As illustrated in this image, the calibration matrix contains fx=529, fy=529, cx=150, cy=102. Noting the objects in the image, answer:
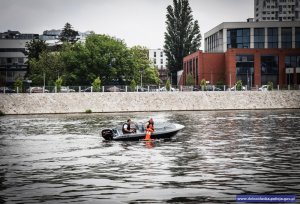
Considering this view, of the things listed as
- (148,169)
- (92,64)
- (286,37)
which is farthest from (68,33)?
(148,169)

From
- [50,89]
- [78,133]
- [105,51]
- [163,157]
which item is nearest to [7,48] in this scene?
[105,51]

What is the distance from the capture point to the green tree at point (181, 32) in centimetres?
12462

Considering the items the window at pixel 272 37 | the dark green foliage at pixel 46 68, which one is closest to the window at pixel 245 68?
the window at pixel 272 37

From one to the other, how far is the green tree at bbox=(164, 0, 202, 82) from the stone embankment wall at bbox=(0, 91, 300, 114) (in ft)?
122

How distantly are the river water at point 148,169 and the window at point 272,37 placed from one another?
7912cm

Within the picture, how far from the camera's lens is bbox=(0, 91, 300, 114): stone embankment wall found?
266ft

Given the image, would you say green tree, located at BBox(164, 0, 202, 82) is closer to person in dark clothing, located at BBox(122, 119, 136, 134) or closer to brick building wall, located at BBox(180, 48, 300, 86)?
brick building wall, located at BBox(180, 48, 300, 86)

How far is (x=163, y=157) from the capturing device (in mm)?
28312

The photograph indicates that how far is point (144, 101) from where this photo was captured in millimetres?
86625

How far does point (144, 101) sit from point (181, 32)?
41820mm

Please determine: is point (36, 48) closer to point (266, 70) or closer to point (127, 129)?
point (266, 70)

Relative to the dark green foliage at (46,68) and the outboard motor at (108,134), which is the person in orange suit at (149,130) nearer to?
the outboard motor at (108,134)

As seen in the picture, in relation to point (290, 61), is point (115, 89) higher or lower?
lower

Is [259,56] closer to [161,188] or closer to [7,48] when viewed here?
[7,48]
